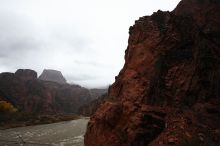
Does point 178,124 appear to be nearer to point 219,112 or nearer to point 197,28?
point 219,112

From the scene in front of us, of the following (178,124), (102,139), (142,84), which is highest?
(142,84)

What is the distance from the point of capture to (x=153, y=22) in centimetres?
2150

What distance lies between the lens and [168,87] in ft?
60.2

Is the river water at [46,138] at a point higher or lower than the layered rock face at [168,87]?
lower

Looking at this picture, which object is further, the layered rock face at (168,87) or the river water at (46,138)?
the river water at (46,138)

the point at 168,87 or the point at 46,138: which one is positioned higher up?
the point at 168,87

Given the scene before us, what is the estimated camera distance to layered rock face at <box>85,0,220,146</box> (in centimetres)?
1557

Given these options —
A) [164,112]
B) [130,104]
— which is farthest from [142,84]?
[164,112]

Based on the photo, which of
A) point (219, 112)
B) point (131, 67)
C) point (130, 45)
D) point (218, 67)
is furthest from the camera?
point (130, 45)

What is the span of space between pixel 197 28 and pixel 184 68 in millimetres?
3006

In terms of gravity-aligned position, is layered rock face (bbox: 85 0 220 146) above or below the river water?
above

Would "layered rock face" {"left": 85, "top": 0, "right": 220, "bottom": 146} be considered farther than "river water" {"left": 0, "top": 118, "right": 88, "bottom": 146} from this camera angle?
No

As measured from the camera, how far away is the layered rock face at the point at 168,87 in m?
15.6

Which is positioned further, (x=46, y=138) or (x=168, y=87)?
(x=46, y=138)
